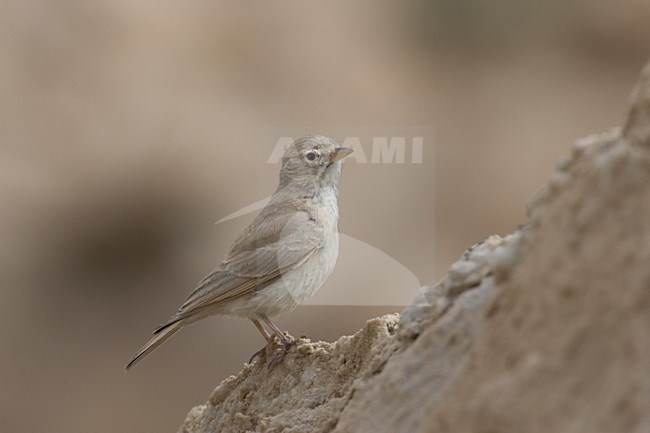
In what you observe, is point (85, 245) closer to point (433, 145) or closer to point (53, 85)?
point (53, 85)

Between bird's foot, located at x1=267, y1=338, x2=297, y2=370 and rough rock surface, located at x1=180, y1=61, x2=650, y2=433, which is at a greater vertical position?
bird's foot, located at x1=267, y1=338, x2=297, y2=370

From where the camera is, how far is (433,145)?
13.9m

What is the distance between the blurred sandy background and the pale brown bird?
484 centimetres

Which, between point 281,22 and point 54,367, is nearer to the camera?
point 54,367

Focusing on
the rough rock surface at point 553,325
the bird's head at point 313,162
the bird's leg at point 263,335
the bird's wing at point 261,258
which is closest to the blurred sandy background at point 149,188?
the bird's head at point 313,162

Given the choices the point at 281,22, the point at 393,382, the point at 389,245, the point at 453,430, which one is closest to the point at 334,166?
the point at 393,382

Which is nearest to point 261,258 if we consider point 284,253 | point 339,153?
point 284,253

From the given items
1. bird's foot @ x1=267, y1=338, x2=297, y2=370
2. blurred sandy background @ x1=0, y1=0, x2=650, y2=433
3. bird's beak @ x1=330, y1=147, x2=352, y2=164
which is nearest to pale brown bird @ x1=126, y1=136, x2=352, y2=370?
bird's beak @ x1=330, y1=147, x2=352, y2=164

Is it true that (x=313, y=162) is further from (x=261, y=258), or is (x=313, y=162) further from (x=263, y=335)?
(x=263, y=335)

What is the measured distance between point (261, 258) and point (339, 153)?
2.15 ft

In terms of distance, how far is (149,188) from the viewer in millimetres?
12195

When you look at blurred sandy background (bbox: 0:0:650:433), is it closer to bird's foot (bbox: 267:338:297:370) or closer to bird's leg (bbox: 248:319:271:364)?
bird's leg (bbox: 248:319:271:364)

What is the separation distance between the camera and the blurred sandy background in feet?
37.6

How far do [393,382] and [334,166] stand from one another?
2742 mm
